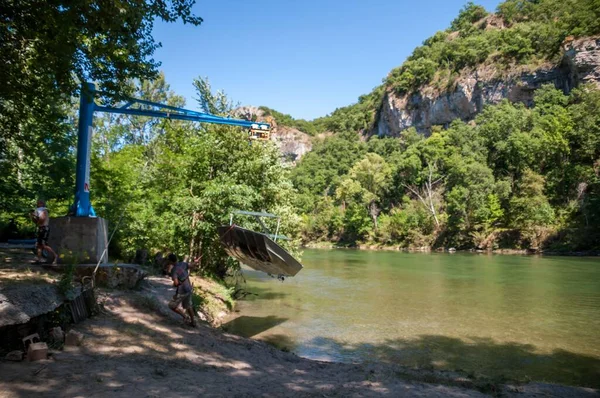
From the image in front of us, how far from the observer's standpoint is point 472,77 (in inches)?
3666

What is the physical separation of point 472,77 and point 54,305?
10073cm

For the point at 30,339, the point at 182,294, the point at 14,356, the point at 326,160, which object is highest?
the point at 326,160

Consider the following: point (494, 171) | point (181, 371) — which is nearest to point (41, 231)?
point (181, 371)

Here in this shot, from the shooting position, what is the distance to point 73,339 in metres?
6.65

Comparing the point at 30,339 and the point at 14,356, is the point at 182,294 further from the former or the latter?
the point at 14,356

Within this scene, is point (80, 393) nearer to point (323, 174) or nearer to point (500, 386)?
point (500, 386)

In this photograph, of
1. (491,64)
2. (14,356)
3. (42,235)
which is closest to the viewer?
(14,356)

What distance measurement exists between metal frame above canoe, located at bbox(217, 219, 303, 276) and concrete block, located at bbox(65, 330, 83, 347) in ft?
16.4

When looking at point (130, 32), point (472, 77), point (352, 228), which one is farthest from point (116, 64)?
point (472, 77)

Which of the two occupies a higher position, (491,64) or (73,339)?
(491,64)

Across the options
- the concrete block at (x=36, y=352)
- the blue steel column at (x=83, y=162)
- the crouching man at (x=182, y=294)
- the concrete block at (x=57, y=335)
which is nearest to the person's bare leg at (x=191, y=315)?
the crouching man at (x=182, y=294)

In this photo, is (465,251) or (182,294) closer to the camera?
(182,294)

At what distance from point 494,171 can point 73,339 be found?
66373 mm

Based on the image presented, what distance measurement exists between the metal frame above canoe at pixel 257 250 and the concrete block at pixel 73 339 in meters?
4.99
